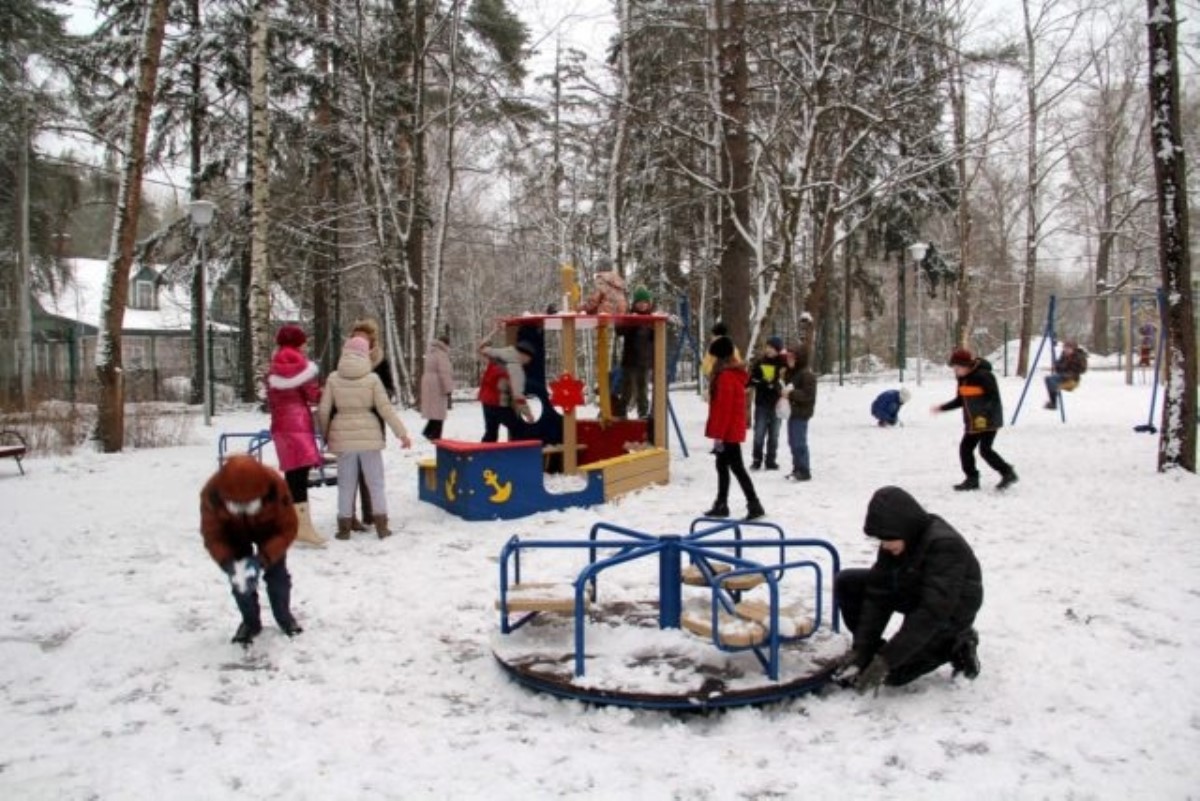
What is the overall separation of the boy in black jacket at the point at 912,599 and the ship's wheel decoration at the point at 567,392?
18.6ft

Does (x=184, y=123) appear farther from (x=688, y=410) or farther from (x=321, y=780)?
(x=321, y=780)

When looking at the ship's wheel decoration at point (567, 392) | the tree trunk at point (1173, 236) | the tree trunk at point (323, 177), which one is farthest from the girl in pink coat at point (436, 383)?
the tree trunk at point (323, 177)

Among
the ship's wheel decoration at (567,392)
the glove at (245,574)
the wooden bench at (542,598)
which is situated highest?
the ship's wheel decoration at (567,392)

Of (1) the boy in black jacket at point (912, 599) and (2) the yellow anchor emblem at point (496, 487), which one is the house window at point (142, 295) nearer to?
(2) the yellow anchor emblem at point (496, 487)

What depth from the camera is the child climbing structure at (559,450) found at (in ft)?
29.6

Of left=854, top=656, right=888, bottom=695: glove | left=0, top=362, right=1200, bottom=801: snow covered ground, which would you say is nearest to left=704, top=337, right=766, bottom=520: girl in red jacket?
left=0, top=362, right=1200, bottom=801: snow covered ground

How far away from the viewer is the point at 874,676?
4.57 meters

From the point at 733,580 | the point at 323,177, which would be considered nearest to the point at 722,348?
the point at 733,580

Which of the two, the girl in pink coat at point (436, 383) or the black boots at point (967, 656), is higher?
the girl in pink coat at point (436, 383)

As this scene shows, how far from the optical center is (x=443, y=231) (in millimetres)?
19031

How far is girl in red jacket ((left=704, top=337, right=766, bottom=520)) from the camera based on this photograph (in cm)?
874

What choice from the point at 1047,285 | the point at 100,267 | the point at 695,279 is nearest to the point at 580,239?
the point at 695,279

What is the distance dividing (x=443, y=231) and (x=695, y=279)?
13.3 meters

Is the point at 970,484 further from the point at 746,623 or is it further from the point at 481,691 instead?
the point at 481,691
